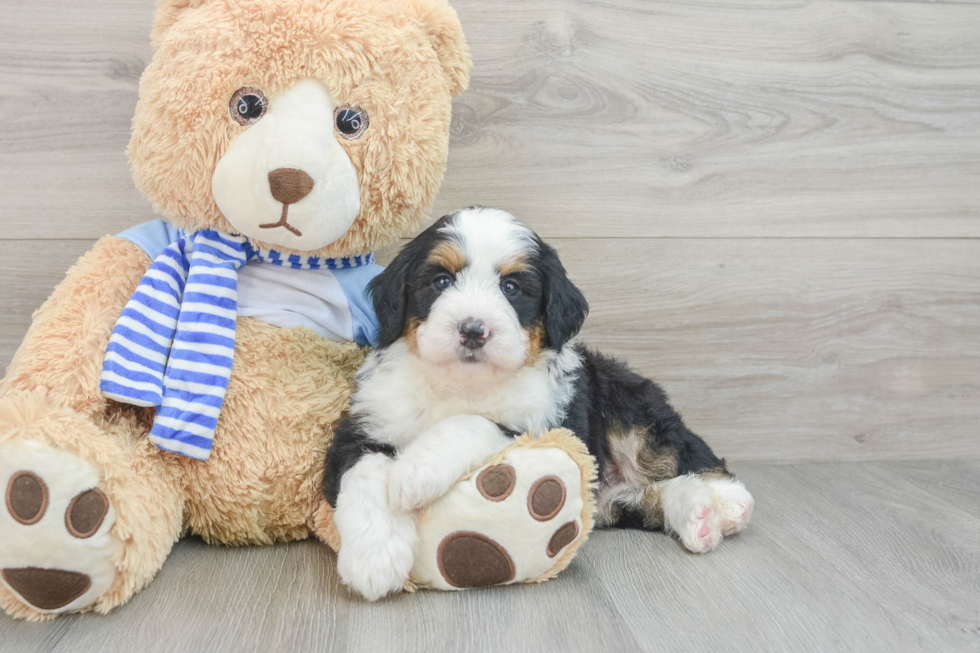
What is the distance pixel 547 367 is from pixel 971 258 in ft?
5.33

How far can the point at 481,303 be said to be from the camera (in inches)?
58.5

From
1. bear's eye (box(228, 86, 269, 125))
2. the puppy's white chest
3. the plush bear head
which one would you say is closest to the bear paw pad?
the puppy's white chest

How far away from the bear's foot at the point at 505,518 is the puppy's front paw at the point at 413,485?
0.03 metres

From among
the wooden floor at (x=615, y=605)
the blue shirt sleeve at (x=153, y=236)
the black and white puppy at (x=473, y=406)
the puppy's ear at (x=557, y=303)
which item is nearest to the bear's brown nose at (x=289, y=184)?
the black and white puppy at (x=473, y=406)

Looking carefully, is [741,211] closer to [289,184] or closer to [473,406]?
[473,406]

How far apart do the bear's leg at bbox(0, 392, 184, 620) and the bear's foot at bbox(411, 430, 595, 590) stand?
521mm

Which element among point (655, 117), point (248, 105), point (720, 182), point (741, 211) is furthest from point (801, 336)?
point (248, 105)

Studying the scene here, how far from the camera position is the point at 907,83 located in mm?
2311

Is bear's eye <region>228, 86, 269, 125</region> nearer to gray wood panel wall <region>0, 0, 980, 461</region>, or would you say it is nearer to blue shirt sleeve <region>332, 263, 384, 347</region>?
blue shirt sleeve <region>332, 263, 384, 347</region>

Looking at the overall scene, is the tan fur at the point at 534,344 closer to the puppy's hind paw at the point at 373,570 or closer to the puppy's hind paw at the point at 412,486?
the puppy's hind paw at the point at 412,486

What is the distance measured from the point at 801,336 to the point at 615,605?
51.2 inches

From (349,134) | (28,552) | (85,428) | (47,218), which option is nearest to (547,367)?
(349,134)

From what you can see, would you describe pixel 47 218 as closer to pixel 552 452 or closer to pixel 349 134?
pixel 349 134

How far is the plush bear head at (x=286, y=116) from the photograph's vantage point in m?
1.50
